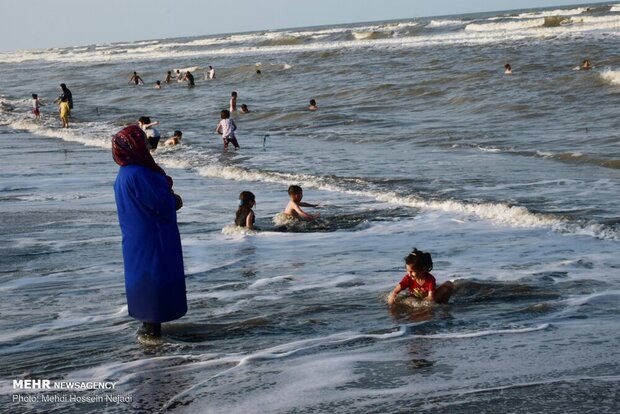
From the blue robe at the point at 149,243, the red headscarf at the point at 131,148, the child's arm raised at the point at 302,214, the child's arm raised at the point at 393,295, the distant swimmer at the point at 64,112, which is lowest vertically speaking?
the child's arm raised at the point at 393,295

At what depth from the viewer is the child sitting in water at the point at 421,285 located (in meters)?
7.48

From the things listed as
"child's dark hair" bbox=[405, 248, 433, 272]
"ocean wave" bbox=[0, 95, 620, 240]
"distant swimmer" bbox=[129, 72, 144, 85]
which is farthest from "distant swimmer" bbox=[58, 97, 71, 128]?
Answer: "child's dark hair" bbox=[405, 248, 433, 272]

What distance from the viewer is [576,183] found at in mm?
14297

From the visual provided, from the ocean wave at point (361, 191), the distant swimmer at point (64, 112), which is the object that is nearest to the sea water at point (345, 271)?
the ocean wave at point (361, 191)

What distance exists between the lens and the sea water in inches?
216

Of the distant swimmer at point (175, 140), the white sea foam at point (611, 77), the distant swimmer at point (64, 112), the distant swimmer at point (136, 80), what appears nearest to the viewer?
the distant swimmer at point (175, 140)

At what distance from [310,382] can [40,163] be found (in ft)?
46.9

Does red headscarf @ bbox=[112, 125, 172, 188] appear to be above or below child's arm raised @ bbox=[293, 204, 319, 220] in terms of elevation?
above

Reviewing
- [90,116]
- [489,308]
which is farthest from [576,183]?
[90,116]

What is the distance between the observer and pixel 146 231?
20.0 ft

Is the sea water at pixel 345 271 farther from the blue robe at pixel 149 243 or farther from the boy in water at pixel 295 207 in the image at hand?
the blue robe at pixel 149 243

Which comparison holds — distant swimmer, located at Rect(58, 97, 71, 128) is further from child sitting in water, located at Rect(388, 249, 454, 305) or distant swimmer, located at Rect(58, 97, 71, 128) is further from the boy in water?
child sitting in water, located at Rect(388, 249, 454, 305)

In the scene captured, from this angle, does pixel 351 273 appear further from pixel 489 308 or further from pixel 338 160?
pixel 338 160

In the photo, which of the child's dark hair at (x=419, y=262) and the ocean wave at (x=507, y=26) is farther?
the ocean wave at (x=507, y=26)
